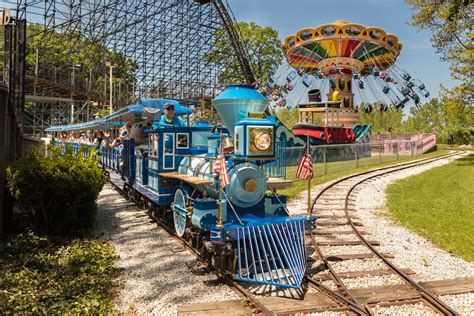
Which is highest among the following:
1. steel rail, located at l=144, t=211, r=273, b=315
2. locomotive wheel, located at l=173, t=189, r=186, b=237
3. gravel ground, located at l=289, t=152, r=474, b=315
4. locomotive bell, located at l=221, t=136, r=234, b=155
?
locomotive bell, located at l=221, t=136, r=234, b=155

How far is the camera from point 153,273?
6277 mm

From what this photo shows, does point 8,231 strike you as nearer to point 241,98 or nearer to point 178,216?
point 178,216

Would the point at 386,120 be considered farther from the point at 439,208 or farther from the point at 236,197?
the point at 236,197

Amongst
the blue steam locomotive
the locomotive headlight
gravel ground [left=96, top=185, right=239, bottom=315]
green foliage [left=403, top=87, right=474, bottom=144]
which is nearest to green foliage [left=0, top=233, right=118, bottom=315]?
gravel ground [left=96, top=185, right=239, bottom=315]

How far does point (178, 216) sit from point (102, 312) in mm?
3217

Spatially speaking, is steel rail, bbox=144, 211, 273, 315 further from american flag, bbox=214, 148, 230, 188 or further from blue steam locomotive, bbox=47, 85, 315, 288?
american flag, bbox=214, 148, 230, 188

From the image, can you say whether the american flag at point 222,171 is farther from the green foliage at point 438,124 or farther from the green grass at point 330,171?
the green foliage at point 438,124

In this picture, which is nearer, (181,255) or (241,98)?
(241,98)

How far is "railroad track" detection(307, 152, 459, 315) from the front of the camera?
17.3ft

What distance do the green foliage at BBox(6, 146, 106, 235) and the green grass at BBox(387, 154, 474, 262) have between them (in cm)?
818

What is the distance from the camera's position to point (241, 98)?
6.49 metres

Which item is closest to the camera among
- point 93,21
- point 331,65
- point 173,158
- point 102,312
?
point 102,312

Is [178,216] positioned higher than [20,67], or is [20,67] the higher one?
[20,67]

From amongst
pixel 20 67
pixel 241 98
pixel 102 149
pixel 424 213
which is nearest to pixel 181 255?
pixel 241 98
